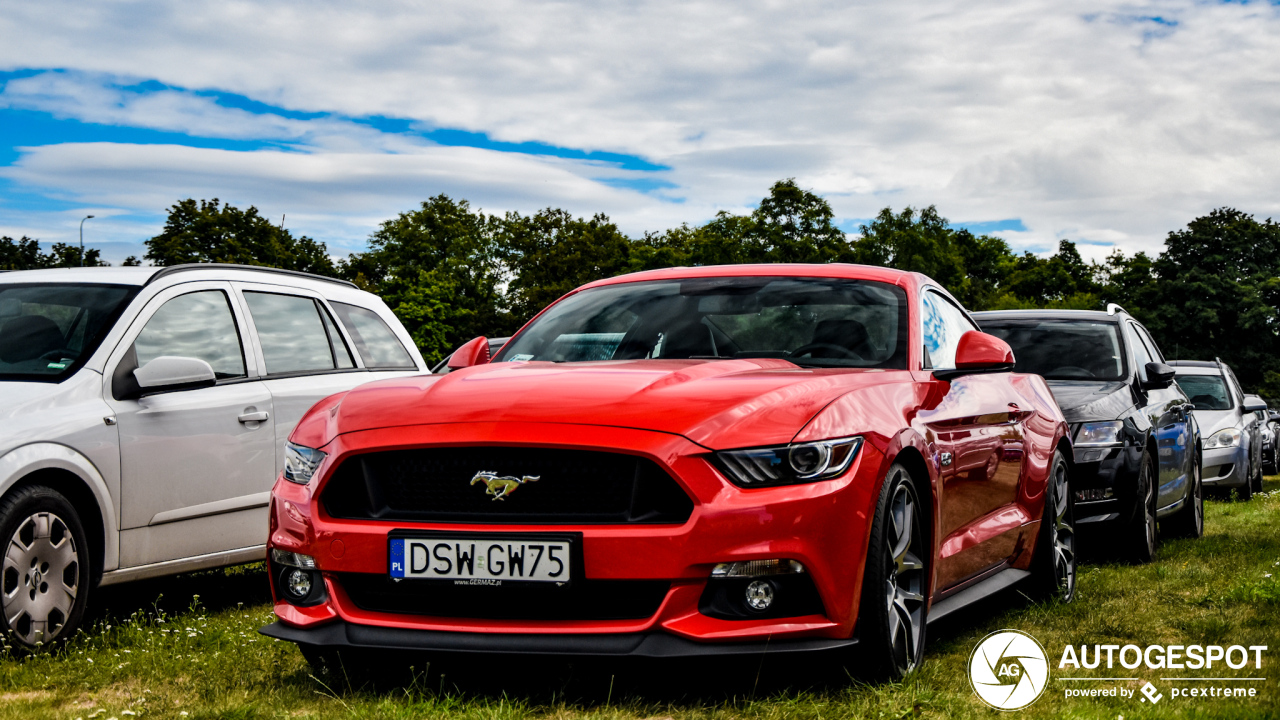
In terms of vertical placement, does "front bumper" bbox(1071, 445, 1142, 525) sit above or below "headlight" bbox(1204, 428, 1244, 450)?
above

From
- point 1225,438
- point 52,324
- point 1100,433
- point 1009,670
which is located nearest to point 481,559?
point 1009,670

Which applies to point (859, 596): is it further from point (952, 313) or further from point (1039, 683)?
point (952, 313)

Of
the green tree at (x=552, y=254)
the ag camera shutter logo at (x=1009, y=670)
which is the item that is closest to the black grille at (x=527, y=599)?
the ag camera shutter logo at (x=1009, y=670)

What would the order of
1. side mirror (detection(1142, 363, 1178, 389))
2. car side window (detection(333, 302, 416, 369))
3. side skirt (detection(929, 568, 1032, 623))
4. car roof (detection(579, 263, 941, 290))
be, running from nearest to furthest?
side skirt (detection(929, 568, 1032, 623)) < car roof (detection(579, 263, 941, 290)) < car side window (detection(333, 302, 416, 369)) < side mirror (detection(1142, 363, 1178, 389))

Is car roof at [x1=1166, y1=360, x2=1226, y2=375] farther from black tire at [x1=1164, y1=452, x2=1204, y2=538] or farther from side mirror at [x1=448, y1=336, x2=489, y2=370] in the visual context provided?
side mirror at [x1=448, y1=336, x2=489, y2=370]

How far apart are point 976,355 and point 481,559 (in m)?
→ 2.42

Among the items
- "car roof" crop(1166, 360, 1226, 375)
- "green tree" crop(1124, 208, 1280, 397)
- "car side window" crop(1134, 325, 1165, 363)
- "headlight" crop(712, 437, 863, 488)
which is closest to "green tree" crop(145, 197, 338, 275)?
"green tree" crop(1124, 208, 1280, 397)

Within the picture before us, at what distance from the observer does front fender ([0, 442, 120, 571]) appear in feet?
18.7

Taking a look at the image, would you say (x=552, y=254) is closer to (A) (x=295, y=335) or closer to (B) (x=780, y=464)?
(A) (x=295, y=335)

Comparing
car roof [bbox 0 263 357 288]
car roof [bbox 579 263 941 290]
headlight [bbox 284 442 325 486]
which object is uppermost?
car roof [bbox 579 263 941 290]

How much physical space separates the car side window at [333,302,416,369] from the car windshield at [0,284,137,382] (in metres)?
1.80

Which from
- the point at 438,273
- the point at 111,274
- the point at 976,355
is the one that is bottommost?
the point at 438,273

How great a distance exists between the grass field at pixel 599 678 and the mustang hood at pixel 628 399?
72 centimetres

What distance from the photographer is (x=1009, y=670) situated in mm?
4996
